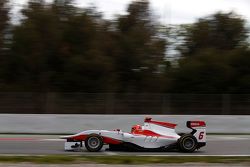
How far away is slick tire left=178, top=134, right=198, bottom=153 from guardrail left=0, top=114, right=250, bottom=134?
685 cm

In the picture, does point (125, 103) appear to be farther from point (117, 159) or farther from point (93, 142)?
point (117, 159)

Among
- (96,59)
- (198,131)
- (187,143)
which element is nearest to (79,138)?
(187,143)

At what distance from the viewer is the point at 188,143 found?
42.1ft

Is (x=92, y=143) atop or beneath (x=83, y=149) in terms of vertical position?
atop

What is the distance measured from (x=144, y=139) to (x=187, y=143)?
111 centimetres

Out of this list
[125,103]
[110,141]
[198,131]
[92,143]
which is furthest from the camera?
[125,103]

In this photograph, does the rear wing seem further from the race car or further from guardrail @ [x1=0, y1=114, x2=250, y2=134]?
guardrail @ [x1=0, y1=114, x2=250, y2=134]

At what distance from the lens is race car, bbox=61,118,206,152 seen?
41.1 ft

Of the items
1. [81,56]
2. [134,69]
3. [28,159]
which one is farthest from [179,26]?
[28,159]

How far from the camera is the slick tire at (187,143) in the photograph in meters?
12.8

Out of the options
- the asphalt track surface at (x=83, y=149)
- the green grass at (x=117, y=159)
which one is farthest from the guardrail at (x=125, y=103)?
the green grass at (x=117, y=159)

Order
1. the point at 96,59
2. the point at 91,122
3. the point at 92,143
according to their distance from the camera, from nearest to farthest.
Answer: the point at 92,143, the point at 91,122, the point at 96,59

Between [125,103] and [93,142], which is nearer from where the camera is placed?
[93,142]

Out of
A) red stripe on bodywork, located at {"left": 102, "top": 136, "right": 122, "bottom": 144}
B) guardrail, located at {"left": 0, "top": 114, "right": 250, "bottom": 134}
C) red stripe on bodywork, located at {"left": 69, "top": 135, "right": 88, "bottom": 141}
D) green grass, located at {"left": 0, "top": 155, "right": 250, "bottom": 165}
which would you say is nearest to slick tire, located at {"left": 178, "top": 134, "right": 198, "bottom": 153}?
green grass, located at {"left": 0, "top": 155, "right": 250, "bottom": 165}
